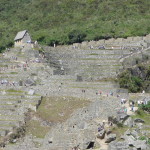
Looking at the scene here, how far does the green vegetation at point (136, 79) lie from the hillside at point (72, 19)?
987 inches

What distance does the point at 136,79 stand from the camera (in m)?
71.6

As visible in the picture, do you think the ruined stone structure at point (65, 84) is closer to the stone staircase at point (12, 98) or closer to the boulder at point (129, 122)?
the stone staircase at point (12, 98)

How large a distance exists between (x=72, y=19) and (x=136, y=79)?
5045cm

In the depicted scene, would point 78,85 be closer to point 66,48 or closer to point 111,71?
point 111,71

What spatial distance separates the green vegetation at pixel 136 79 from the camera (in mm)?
69875

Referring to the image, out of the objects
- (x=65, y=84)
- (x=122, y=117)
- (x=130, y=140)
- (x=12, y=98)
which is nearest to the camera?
(x=130, y=140)

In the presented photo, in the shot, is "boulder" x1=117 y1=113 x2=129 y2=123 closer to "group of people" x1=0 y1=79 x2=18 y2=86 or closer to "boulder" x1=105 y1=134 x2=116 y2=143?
"boulder" x1=105 y1=134 x2=116 y2=143

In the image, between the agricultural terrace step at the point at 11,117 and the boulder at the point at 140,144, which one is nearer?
the boulder at the point at 140,144

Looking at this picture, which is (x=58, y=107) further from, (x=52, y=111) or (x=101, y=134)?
(x=101, y=134)

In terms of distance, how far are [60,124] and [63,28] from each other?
173ft

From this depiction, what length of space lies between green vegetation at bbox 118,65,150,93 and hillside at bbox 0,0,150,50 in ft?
82.3

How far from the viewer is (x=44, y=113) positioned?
63.4 meters

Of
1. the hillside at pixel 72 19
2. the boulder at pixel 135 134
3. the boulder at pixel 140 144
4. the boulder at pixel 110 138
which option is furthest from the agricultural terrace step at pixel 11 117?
the hillside at pixel 72 19

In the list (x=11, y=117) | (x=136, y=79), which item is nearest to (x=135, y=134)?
(x=11, y=117)
